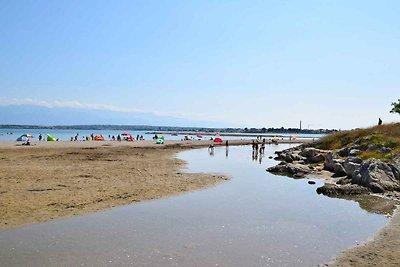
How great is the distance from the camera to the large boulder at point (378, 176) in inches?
984

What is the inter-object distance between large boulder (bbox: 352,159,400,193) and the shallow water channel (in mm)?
3890

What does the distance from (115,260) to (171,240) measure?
9.36 feet

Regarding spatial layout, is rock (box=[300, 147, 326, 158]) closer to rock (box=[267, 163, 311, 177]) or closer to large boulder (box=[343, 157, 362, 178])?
rock (box=[267, 163, 311, 177])

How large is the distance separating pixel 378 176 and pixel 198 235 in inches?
671

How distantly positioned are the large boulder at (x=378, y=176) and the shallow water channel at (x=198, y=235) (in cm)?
389

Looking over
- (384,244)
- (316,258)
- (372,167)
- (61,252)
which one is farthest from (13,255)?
(372,167)

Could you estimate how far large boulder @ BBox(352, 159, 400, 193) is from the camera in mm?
25000

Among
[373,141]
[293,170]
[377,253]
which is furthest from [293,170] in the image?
[377,253]

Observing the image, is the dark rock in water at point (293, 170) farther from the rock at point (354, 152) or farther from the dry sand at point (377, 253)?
the dry sand at point (377, 253)

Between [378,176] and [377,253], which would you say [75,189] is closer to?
[377,253]

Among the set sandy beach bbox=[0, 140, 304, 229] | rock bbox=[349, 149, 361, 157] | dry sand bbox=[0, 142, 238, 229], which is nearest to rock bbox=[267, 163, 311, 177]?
rock bbox=[349, 149, 361, 157]

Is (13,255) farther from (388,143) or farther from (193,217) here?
(388,143)

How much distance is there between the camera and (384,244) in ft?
44.2

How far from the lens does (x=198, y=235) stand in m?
14.9
